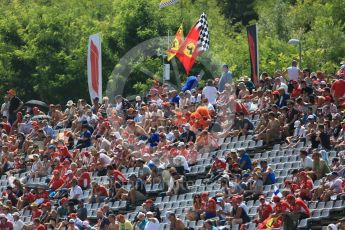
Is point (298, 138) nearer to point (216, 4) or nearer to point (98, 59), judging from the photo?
point (98, 59)

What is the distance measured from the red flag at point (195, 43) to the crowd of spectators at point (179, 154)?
2876 millimetres

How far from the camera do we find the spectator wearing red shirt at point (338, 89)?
34.7 metres

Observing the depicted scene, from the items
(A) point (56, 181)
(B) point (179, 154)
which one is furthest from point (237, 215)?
(A) point (56, 181)

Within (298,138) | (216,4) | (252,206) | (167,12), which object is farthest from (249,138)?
(216,4)

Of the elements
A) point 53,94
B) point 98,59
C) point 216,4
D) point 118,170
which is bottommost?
point 118,170

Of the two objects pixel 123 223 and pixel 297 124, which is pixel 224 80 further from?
pixel 123 223

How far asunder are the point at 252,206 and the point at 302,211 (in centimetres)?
195

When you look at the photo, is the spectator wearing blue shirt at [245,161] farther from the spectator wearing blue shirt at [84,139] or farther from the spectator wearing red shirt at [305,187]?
the spectator wearing blue shirt at [84,139]

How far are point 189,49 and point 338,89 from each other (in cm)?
1023

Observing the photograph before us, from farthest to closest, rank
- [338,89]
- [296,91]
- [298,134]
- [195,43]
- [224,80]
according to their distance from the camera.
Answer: [195,43] < [224,80] < [296,91] < [338,89] < [298,134]

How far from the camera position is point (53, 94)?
2357 inches

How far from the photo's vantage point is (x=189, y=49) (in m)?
44.3

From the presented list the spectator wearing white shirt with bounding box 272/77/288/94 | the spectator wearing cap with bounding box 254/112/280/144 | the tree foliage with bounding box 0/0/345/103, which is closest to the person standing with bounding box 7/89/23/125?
the spectator wearing white shirt with bounding box 272/77/288/94

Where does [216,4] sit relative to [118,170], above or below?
above
